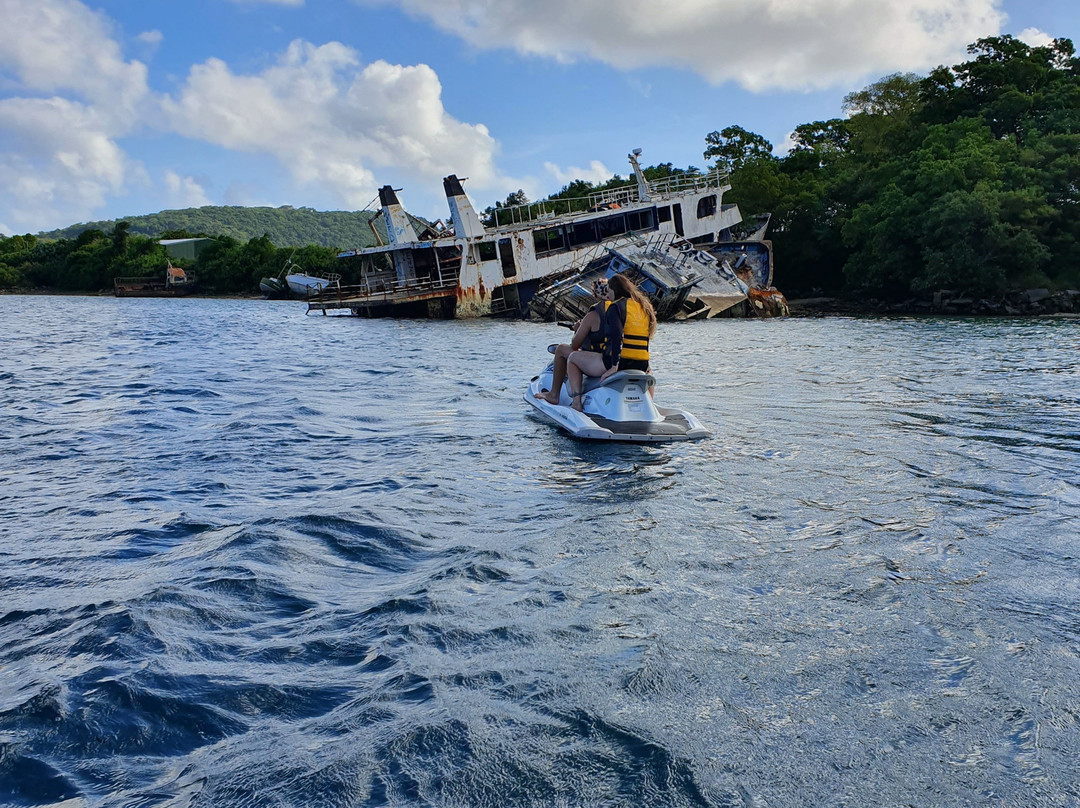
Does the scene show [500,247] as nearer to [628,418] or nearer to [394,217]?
[394,217]

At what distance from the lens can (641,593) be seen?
4801 mm

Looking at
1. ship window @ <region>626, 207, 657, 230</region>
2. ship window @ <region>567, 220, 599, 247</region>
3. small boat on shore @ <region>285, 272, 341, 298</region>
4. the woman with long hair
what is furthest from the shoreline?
small boat on shore @ <region>285, 272, 341, 298</region>

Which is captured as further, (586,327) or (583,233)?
(583,233)

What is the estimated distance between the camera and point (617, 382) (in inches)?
368

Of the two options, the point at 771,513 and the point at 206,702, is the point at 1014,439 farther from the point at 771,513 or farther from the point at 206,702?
the point at 206,702

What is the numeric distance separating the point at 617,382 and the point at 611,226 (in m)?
33.3

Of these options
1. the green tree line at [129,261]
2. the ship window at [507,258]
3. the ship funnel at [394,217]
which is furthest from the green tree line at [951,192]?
the green tree line at [129,261]

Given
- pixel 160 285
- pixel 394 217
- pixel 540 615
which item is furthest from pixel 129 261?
pixel 540 615

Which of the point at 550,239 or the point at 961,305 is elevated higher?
the point at 550,239

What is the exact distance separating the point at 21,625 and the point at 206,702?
1.59 metres

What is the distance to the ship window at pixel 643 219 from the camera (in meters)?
41.4

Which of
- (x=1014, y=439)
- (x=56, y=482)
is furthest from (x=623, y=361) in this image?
(x=56, y=482)

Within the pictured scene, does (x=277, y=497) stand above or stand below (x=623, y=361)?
below

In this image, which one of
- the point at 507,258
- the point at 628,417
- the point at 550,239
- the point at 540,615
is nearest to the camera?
the point at 540,615
